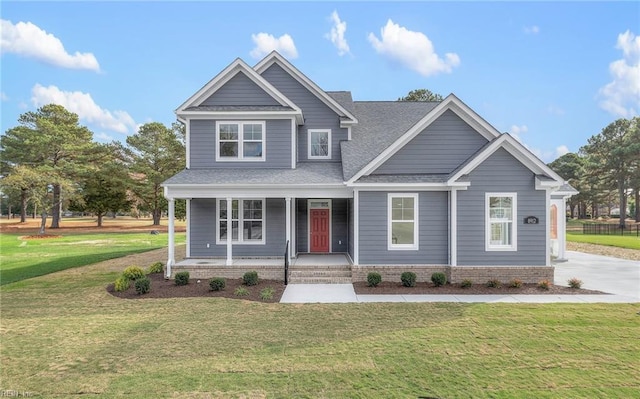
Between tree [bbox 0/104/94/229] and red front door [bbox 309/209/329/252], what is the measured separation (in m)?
33.7

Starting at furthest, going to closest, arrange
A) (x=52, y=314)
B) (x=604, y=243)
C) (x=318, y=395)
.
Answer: (x=604, y=243) < (x=52, y=314) < (x=318, y=395)

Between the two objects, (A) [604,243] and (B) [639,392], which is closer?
(B) [639,392]

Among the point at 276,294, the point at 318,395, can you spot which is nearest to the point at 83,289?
the point at 276,294

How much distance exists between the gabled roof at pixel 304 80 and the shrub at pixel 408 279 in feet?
24.5

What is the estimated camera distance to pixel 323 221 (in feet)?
52.6

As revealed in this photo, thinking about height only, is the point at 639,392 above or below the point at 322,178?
below

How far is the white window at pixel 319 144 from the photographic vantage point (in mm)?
16172

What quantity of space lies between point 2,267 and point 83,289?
319 inches

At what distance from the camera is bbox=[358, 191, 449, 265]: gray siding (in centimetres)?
1232

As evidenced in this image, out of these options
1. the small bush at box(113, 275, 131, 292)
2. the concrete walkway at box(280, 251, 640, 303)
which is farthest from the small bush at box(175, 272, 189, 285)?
the concrete walkway at box(280, 251, 640, 303)

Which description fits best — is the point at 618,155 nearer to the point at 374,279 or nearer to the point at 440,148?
the point at 440,148

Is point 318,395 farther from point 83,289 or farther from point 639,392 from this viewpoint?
point 83,289

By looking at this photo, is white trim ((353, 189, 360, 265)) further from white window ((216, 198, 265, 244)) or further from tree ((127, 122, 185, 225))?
tree ((127, 122, 185, 225))

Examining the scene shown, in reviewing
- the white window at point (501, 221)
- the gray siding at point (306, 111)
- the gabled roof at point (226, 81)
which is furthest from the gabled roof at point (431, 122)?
the gabled roof at point (226, 81)
